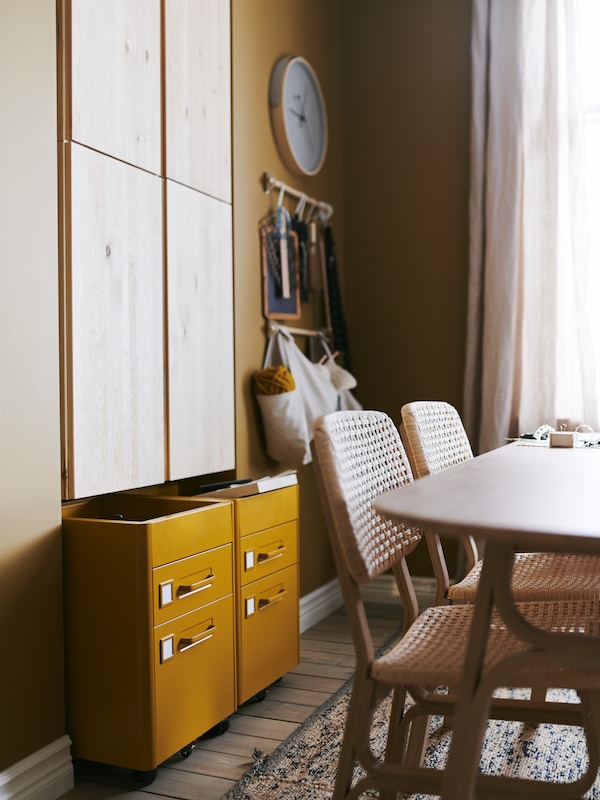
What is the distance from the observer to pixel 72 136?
197 centimetres

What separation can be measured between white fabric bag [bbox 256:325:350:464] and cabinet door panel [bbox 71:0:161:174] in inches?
34.9

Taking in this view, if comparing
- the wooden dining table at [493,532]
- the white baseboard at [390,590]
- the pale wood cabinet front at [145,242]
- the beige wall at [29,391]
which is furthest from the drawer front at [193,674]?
the white baseboard at [390,590]

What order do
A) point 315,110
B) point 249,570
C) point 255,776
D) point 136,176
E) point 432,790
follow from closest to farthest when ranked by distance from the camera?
point 432,790 < point 255,776 < point 136,176 < point 249,570 < point 315,110

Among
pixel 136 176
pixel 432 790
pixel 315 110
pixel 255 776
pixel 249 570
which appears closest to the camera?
pixel 432 790

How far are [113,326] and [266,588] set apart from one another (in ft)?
2.94

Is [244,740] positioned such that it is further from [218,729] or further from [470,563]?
[470,563]

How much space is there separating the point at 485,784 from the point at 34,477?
3.66 ft

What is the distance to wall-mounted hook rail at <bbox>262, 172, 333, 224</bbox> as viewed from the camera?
3.01 m

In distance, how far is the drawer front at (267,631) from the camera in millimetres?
2334

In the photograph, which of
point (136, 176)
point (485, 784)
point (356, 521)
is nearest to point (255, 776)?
point (485, 784)

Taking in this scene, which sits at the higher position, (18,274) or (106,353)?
(18,274)

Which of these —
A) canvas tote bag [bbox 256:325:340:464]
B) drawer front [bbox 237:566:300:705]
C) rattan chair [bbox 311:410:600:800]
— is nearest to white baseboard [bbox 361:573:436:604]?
canvas tote bag [bbox 256:325:340:464]

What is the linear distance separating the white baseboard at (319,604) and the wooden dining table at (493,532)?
2.01 m

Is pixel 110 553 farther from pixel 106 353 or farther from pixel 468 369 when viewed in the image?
pixel 468 369
